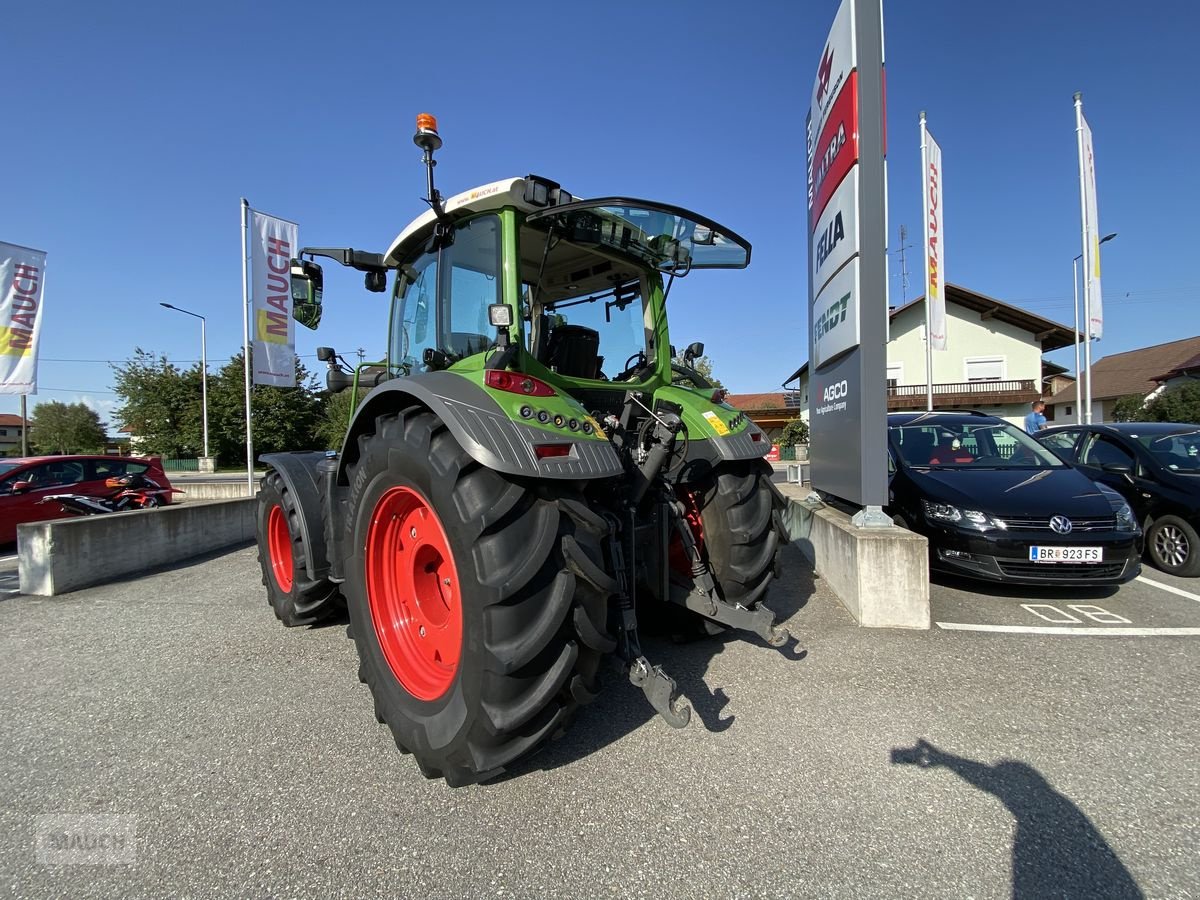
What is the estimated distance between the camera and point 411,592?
2.57 m

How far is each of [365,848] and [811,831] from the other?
145 cm

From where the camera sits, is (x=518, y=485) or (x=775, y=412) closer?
(x=518, y=485)

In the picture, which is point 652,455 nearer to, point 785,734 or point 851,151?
point 785,734

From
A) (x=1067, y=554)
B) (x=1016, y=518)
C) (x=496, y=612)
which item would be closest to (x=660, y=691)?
(x=496, y=612)

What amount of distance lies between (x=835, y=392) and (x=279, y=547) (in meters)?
4.81

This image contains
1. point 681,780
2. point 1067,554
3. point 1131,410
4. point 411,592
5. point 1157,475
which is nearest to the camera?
point 681,780

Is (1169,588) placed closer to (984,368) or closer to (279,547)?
(279,547)

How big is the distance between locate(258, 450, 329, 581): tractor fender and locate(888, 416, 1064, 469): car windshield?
504cm

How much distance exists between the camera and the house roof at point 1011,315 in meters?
24.7

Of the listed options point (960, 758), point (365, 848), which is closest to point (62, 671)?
point (365, 848)

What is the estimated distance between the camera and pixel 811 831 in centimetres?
185

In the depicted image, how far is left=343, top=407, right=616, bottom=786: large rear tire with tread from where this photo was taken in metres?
1.87

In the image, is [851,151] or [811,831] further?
[851,151]

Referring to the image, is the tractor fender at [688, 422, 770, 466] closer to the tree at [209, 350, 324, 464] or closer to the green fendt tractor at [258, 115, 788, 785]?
the green fendt tractor at [258, 115, 788, 785]
